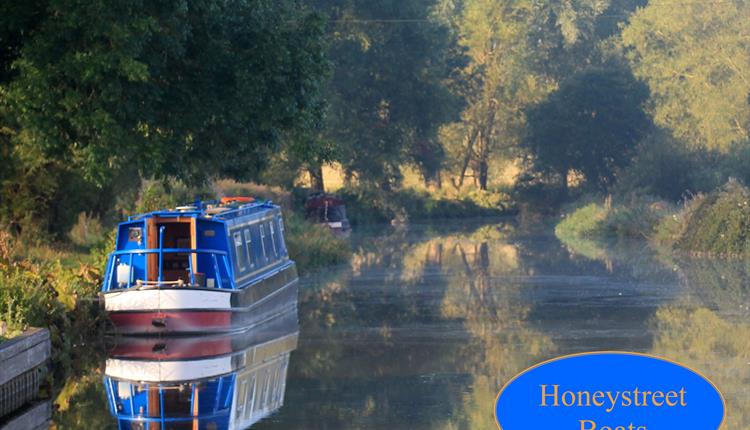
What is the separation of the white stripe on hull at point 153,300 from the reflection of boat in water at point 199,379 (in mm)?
549

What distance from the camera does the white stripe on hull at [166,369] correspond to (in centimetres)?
1969

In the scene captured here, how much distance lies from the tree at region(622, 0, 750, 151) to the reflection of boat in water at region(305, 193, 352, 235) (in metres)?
21.9

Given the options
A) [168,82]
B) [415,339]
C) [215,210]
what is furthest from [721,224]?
[168,82]

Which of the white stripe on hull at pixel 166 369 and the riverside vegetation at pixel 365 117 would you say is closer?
the white stripe on hull at pixel 166 369

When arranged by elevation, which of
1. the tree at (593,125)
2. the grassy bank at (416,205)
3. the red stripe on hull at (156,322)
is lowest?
the grassy bank at (416,205)

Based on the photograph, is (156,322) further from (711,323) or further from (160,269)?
(711,323)

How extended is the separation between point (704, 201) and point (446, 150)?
43204mm

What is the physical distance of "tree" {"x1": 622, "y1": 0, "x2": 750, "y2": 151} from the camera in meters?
79.5

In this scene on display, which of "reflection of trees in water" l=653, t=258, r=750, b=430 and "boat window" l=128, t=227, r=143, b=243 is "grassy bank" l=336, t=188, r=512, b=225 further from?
"boat window" l=128, t=227, r=143, b=243

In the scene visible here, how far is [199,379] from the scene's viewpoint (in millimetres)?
19484

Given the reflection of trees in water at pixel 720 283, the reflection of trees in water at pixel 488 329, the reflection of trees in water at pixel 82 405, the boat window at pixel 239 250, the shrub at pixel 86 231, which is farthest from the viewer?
the shrub at pixel 86 231

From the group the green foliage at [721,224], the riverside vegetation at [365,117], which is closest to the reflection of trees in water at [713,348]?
the riverside vegetation at [365,117]

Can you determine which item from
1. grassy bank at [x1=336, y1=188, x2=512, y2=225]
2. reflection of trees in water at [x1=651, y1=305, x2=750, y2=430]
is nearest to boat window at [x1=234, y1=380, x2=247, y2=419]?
reflection of trees in water at [x1=651, y1=305, x2=750, y2=430]

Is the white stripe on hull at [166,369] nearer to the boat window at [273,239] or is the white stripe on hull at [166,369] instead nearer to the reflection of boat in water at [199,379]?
the reflection of boat in water at [199,379]
